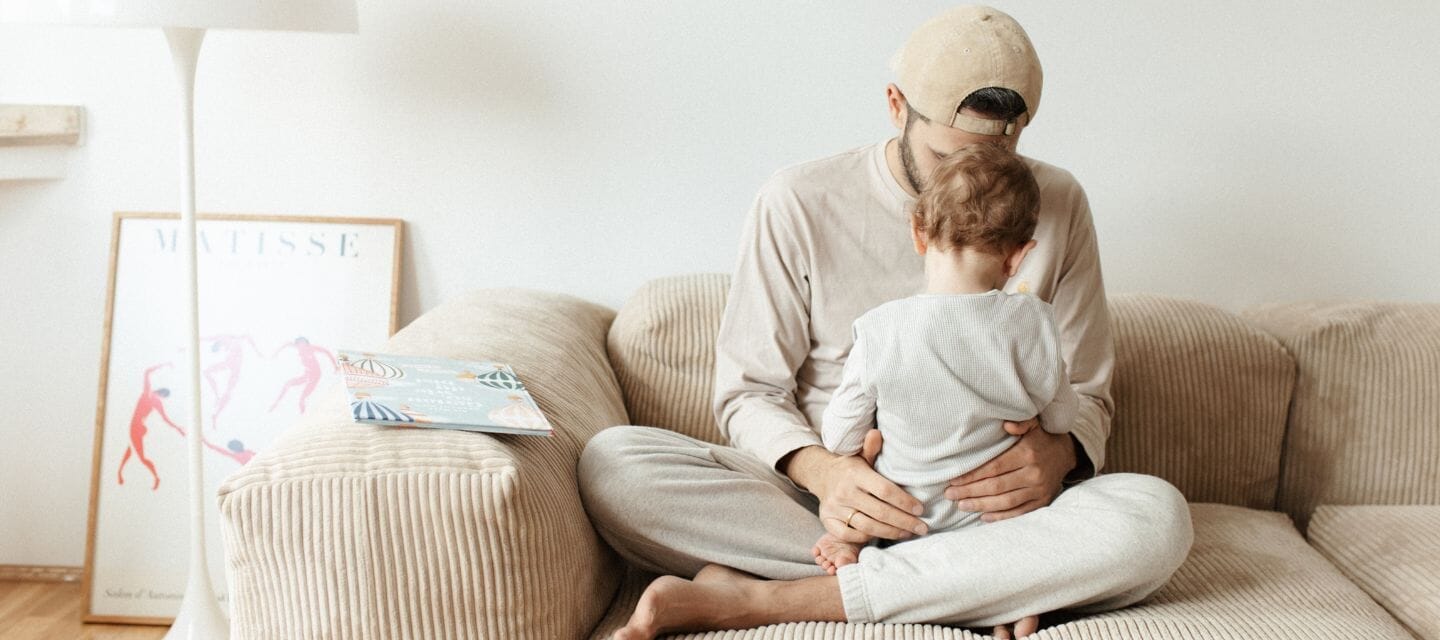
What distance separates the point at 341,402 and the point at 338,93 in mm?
985

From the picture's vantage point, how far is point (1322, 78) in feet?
7.17

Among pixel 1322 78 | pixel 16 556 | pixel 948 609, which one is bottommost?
pixel 16 556

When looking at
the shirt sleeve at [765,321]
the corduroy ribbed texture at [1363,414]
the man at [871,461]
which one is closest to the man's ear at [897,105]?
the man at [871,461]

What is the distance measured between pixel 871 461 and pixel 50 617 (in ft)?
5.29

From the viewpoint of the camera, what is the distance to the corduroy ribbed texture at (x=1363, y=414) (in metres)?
1.94

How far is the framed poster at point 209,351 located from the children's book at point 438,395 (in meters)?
0.82

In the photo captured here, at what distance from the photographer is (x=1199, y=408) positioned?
195 centimetres

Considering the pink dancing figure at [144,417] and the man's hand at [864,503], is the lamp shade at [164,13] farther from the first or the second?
the man's hand at [864,503]

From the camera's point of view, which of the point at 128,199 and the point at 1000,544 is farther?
the point at 128,199

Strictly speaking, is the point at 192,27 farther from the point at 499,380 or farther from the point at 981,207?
the point at 981,207

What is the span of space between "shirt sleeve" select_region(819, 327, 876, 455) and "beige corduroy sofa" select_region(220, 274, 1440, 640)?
0.24 metres

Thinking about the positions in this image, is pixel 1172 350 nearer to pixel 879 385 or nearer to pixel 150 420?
pixel 879 385

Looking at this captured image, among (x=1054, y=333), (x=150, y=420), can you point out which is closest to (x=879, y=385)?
(x=1054, y=333)

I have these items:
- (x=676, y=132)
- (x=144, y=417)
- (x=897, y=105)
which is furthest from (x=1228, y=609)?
(x=144, y=417)
